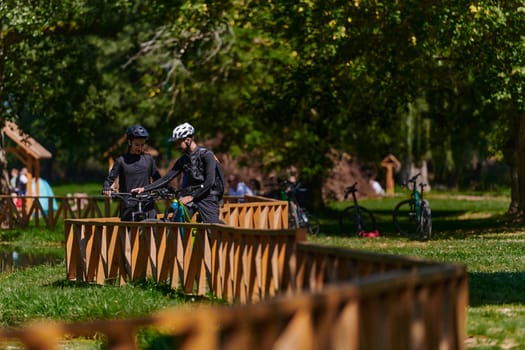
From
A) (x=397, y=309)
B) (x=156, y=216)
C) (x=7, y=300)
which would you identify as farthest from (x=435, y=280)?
(x=156, y=216)

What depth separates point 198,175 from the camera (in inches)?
665

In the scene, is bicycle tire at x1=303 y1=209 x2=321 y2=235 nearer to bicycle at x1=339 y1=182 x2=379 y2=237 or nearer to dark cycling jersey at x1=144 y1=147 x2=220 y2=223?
bicycle at x1=339 y1=182 x2=379 y2=237

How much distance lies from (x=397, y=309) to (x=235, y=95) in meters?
35.3

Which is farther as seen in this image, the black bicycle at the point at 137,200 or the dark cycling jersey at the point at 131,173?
the dark cycling jersey at the point at 131,173

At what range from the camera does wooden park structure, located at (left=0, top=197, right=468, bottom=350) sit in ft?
19.5

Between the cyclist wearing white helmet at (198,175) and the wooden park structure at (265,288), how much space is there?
0.97 m

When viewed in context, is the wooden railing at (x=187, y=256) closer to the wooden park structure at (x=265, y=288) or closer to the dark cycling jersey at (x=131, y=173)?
the wooden park structure at (x=265, y=288)

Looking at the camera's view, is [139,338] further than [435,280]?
Yes

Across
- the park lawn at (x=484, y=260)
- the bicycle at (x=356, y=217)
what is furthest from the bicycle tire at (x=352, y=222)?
the park lawn at (x=484, y=260)

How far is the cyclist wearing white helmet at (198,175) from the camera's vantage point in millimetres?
16516

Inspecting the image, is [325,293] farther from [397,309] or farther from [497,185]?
[497,185]

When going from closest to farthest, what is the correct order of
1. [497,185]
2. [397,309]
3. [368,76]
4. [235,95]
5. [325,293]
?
1. [325,293]
2. [397,309]
3. [368,76]
4. [235,95]
5. [497,185]

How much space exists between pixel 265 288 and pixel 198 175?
518 centimetres

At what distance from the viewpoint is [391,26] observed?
29.2 m
